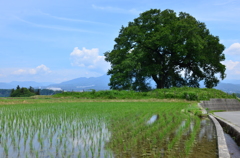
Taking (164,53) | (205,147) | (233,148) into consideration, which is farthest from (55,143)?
(164,53)

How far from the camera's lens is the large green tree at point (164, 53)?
1093 inches

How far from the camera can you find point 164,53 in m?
30.5

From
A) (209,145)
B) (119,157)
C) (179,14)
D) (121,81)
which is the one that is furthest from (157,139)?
(179,14)

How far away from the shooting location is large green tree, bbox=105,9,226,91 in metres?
27.8

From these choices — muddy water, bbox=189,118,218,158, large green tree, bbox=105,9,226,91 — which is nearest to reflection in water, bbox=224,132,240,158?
muddy water, bbox=189,118,218,158

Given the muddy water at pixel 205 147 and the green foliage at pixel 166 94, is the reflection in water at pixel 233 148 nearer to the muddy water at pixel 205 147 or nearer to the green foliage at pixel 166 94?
the muddy water at pixel 205 147

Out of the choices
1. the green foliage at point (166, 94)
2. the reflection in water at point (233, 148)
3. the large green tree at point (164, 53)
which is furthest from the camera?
the large green tree at point (164, 53)

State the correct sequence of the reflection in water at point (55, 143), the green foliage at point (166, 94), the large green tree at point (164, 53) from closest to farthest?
the reflection in water at point (55, 143), the green foliage at point (166, 94), the large green tree at point (164, 53)

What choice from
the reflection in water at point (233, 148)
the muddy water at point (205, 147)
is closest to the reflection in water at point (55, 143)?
the muddy water at point (205, 147)

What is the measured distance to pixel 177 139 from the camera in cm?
548

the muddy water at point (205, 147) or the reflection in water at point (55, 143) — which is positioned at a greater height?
the reflection in water at point (55, 143)

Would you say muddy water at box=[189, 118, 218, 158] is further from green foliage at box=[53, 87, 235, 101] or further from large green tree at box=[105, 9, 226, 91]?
large green tree at box=[105, 9, 226, 91]

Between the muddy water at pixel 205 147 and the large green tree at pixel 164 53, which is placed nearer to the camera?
the muddy water at pixel 205 147

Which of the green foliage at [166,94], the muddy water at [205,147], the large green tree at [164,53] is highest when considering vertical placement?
the large green tree at [164,53]
